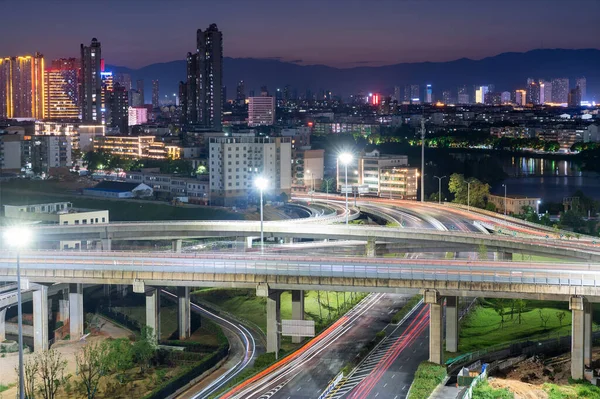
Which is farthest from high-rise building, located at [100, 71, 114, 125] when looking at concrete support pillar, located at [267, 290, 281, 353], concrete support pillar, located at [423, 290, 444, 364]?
concrete support pillar, located at [423, 290, 444, 364]

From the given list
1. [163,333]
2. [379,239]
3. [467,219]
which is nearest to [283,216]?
[467,219]

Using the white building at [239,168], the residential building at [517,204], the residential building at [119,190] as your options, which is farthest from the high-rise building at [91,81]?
the residential building at [517,204]

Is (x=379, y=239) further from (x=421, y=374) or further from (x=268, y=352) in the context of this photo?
(x=421, y=374)

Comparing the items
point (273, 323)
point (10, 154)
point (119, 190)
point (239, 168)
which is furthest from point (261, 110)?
point (273, 323)

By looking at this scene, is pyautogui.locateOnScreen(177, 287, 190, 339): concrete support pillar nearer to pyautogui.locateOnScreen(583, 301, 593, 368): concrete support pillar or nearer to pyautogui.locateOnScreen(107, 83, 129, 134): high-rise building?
pyautogui.locateOnScreen(583, 301, 593, 368): concrete support pillar

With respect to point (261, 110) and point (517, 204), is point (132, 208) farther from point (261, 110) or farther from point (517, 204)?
point (261, 110)

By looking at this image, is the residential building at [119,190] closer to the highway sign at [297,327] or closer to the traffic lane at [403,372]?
the traffic lane at [403,372]
